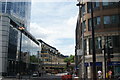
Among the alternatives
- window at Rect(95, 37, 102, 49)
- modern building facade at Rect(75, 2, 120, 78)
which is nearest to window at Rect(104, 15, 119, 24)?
modern building facade at Rect(75, 2, 120, 78)

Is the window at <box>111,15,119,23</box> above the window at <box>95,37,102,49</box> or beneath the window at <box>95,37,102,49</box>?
above

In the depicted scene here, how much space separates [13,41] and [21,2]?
29394 mm

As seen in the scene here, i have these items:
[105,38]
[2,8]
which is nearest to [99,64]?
[105,38]

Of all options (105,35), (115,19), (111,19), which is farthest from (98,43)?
(115,19)

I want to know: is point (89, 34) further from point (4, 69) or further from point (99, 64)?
point (4, 69)

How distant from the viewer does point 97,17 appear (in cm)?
3969

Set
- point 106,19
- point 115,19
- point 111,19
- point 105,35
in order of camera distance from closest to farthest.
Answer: point 105,35 < point 115,19 < point 111,19 < point 106,19

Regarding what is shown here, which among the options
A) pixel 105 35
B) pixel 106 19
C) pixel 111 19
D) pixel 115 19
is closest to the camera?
pixel 105 35

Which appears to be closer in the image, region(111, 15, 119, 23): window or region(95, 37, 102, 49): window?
region(111, 15, 119, 23): window

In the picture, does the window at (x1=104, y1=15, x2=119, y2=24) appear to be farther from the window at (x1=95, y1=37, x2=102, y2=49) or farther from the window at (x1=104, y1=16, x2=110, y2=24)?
the window at (x1=95, y1=37, x2=102, y2=49)

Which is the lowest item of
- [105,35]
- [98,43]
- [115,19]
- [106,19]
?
[98,43]

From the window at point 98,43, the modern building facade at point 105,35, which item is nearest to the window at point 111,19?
the modern building facade at point 105,35

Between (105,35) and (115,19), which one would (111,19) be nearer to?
(115,19)

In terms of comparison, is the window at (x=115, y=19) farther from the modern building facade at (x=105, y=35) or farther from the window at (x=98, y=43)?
the window at (x=98, y=43)
